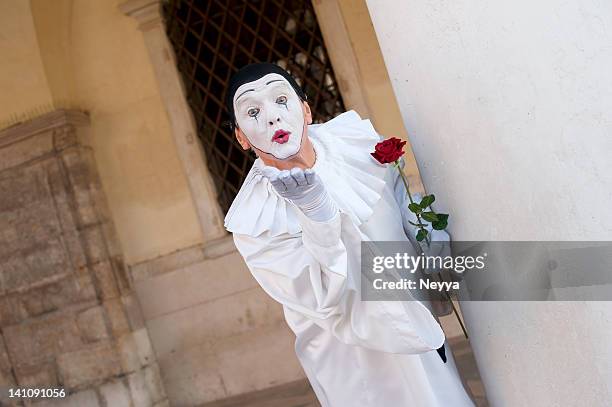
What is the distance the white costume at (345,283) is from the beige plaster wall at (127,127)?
13.4 feet

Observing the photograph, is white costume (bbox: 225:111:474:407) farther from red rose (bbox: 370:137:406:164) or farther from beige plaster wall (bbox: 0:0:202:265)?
beige plaster wall (bbox: 0:0:202:265)

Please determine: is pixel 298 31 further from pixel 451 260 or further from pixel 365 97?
pixel 451 260

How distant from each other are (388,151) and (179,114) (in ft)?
14.1

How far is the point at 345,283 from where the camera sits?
1.75 metres

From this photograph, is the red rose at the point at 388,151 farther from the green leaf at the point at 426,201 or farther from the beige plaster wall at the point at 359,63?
the beige plaster wall at the point at 359,63

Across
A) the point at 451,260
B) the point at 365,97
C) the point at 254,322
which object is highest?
the point at 365,97

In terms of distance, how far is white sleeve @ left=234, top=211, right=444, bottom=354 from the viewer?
171 cm

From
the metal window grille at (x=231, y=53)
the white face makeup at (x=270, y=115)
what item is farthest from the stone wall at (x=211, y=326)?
the white face makeup at (x=270, y=115)

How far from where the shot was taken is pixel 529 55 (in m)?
1.61

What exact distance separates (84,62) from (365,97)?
228 centimetres

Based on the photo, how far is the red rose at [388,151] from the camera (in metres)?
1.92

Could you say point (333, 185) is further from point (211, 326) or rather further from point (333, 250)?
point (211, 326)

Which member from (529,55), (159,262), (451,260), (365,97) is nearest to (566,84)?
(529,55)

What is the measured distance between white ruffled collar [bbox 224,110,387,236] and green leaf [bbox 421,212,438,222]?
13cm
